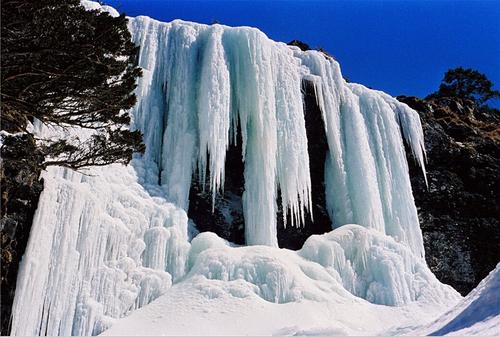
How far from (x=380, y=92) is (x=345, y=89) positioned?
175 cm

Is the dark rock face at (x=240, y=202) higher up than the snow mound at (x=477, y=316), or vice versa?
the dark rock face at (x=240, y=202)

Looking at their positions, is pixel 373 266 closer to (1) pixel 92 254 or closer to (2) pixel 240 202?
(2) pixel 240 202

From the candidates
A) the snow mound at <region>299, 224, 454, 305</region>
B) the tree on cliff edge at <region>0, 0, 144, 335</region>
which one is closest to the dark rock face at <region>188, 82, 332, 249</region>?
the snow mound at <region>299, 224, 454, 305</region>

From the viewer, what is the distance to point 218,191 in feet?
50.5

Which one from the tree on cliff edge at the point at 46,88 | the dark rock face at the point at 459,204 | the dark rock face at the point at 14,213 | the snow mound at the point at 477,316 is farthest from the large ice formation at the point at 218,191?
the snow mound at the point at 477,316

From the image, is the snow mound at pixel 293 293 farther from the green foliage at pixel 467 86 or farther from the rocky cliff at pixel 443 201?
the green foliage at pixel 467 86

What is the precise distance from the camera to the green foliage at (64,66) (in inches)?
283

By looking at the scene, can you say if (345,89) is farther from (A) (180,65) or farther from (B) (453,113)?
(B) (453,113)

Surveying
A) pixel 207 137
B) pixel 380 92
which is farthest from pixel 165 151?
pixel 380 92

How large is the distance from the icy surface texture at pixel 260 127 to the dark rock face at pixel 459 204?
2.08 meters

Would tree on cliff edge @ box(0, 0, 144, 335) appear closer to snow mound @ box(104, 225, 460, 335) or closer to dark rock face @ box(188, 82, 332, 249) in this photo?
snow mound @ box(104, 225, 460, 335)

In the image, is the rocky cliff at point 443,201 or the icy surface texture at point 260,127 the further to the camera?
the rocky cliff at point 443,201

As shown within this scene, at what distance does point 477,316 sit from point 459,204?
570 inches

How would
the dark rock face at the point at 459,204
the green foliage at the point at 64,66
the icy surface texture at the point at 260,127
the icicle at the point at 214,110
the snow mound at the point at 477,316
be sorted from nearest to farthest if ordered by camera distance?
the snow mound at the point at 477,316 → the green foliage at the point at 64,66 → the icicle at the point at 214,110 → the icy surface texture at the point at 260,127 → the dark rock face at the point at 459,204
